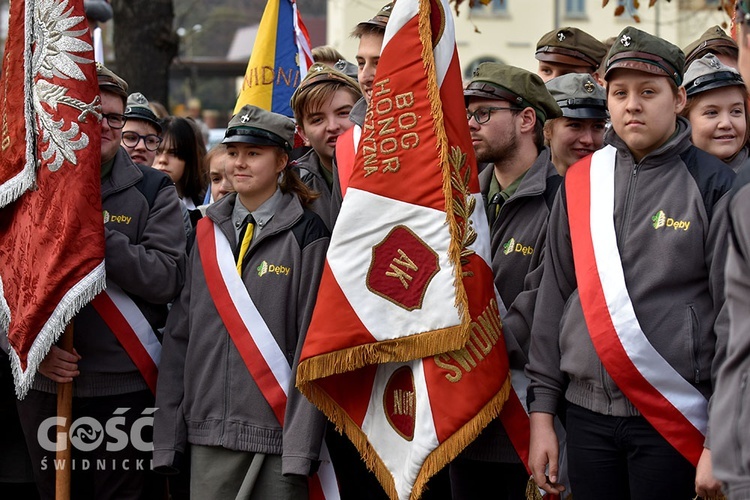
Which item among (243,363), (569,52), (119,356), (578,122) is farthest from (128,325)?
(569,52)

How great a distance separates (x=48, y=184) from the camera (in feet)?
15.5

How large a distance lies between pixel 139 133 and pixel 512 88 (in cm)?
258

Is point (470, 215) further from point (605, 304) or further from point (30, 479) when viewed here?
point (30, 479)

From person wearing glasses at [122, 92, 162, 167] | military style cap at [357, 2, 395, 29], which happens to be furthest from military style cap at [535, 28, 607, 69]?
person wearing glasses at [122, 92, 162, 167]

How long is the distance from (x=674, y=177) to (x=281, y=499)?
2011 millimetres

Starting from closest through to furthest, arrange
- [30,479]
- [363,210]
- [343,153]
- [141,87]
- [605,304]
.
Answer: [605,304] < [363,210] < [343,153] < [30,479] < [141,87]

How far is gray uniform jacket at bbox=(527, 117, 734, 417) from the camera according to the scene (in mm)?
3604

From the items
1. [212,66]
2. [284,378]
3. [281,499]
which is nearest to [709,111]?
[284,378]

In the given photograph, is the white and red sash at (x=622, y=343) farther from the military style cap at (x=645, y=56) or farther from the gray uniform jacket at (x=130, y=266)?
the gray uniform jacket at (x=130, y=266)

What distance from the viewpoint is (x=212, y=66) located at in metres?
31.5

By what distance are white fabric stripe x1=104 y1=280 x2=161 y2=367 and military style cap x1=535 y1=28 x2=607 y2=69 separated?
269cm

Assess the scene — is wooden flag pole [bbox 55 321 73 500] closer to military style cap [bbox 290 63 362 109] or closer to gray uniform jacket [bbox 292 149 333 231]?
gray uniform jacket [bbox 292 149 333 231]

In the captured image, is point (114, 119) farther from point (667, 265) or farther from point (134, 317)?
point (667, 265)

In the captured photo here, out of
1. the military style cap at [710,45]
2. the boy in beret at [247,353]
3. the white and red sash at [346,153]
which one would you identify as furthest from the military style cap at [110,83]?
the military style cap at [710,45]
